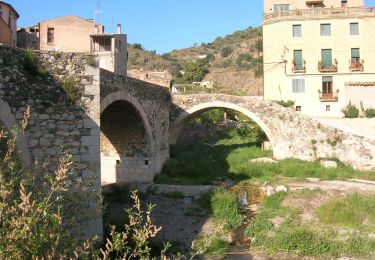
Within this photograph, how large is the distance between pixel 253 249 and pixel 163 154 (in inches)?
411

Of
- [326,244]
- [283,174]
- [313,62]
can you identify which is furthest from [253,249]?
[313,62]

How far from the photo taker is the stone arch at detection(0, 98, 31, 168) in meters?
7.70

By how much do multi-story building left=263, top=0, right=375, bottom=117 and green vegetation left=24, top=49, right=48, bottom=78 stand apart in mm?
22289

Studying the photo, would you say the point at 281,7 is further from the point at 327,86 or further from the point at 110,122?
the point at 110,122

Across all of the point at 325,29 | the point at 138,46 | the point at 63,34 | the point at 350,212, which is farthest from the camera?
the point at 138,46

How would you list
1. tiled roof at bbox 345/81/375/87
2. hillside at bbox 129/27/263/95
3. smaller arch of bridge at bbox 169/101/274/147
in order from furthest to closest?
hillside at bbox 129/27/263/95 < tiled roof at bbox 345/81/375/87 < smaller arch of bridge at bbox 169/101/274/147

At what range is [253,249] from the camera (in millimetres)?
11648

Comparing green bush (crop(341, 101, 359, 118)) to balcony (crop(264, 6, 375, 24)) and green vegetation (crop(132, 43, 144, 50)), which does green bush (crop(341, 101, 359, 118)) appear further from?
green vegetation (crop(132, 43, 144, 50))

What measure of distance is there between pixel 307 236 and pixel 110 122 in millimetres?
9971

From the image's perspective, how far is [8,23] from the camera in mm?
29359

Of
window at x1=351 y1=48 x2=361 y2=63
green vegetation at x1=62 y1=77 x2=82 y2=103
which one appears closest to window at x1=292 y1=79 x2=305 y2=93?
window at x1=351 y1=48 x2=361 y2=63

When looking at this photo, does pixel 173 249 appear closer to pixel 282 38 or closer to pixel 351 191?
pixel 351 191

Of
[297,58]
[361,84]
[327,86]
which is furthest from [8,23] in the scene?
[361,84]

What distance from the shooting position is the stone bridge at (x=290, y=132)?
2188 cm
